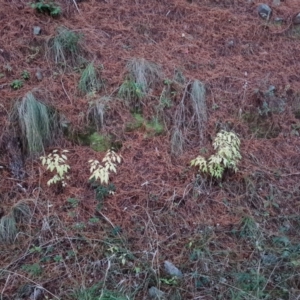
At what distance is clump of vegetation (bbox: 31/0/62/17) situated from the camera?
14.7 ft

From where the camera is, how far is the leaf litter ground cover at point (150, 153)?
2973 mm

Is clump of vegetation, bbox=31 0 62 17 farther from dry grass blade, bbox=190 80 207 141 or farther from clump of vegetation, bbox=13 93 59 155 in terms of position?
dry grass blade, bbox=190 80 207 141

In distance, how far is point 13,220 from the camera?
3109 millimetres

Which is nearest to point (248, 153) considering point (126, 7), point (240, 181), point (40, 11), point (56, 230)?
point (240, 181)

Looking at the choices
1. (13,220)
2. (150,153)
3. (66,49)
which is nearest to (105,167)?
(150,153)

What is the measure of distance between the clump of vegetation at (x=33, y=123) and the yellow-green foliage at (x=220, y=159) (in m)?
1.37

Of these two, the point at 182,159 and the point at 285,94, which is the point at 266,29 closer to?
the point at 285,94

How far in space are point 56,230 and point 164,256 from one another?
872 mm

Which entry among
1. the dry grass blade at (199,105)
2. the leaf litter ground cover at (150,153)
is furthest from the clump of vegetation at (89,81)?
the dry grass blade at (199,105)

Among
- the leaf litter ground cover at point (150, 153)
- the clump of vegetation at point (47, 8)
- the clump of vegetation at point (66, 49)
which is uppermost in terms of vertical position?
the clump of vegetation at point (47, 8)

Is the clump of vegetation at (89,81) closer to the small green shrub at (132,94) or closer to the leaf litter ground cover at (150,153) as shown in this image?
the leaf litter ground cover at (150,153)

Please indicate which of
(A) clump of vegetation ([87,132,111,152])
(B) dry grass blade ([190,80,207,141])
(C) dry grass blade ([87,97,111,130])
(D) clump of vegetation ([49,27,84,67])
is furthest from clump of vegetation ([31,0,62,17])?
(B) dry grass blade ([190,80,207,141])

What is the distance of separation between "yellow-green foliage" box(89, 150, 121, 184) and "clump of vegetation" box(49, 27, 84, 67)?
47.2 inches

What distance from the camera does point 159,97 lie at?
4.09 m
